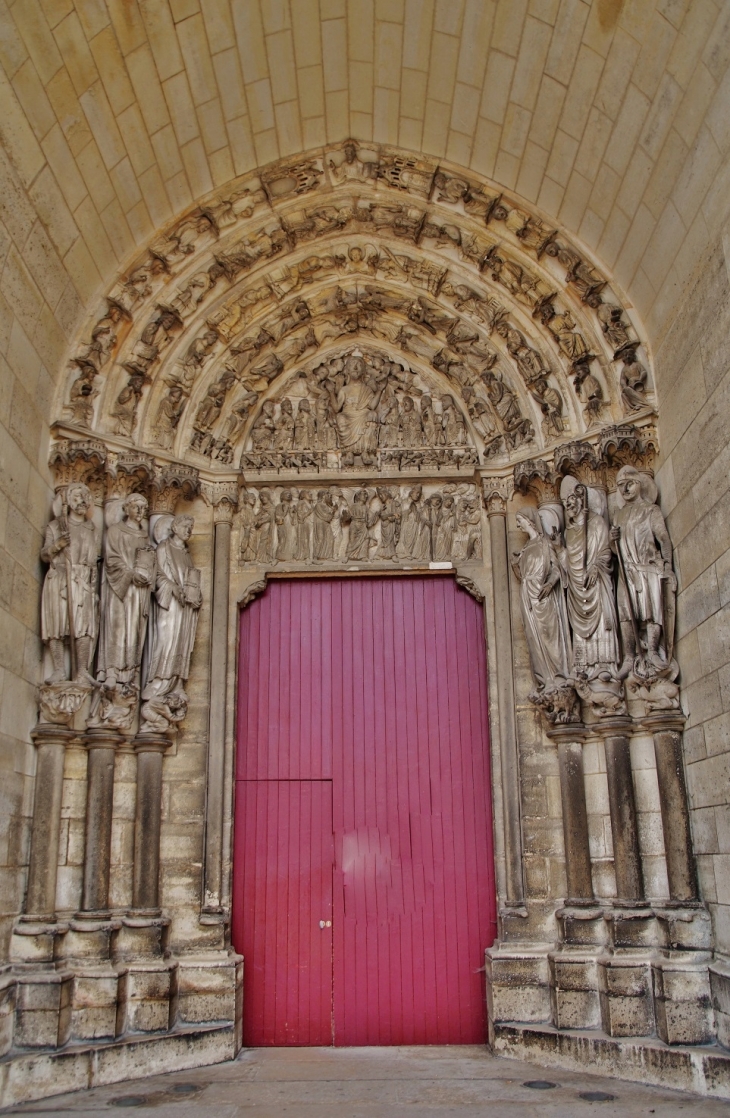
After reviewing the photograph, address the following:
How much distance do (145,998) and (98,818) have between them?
106 cm

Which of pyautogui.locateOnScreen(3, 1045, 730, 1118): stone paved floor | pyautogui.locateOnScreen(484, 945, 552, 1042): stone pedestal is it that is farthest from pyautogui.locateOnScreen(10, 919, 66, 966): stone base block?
pyautogui.locateOnScreen(484, 945, 552, 1042): stone pedestal

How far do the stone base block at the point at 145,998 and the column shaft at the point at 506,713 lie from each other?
2146 mm

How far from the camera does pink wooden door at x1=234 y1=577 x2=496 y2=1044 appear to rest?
6.04 metres

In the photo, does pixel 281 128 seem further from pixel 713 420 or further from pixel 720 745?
pixel 720 745

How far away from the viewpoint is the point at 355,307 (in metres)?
7.17

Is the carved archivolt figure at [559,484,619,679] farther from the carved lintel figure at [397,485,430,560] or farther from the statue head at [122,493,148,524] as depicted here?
the statue head at [122,493,148,524]

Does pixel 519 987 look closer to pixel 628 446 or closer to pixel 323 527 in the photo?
pixel 323 527

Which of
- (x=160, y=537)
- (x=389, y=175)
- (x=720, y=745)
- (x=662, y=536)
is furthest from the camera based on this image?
(x=389, y=175)


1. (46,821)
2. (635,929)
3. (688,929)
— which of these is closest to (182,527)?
(46,821)

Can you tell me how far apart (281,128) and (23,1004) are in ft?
18.8

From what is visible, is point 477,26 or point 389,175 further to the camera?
point 389,175

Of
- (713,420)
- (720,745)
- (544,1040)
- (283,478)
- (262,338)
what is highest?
(262,338)

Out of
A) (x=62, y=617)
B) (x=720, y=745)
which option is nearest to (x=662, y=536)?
(x=720, y=745)

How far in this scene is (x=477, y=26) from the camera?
5789mm
